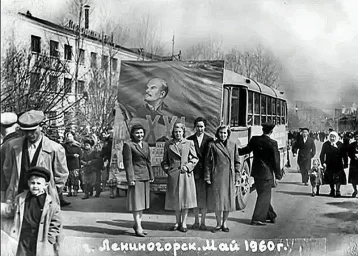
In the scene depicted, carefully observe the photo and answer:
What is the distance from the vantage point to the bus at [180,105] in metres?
3.73

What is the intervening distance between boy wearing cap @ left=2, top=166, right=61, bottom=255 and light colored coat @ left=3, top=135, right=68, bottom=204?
0.07 metres

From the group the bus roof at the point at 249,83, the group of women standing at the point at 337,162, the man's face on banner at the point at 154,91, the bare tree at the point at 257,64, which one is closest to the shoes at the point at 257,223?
the group of women standing at the point at 337,162

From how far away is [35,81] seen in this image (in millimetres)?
3850

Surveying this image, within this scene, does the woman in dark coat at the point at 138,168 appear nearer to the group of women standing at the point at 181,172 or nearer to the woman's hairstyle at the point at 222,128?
the group of women standing at the point at 181,172

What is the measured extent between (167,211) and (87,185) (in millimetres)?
787

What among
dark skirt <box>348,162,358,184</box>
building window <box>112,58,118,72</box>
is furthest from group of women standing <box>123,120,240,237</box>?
dark skirt <box>348,162,358,184</box>

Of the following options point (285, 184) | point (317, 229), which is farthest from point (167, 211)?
point (317, 229)

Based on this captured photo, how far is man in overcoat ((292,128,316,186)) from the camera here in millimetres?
4004

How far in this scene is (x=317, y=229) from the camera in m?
3.96

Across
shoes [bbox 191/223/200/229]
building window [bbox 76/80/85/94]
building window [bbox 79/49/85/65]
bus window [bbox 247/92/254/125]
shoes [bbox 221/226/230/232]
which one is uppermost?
building window [bbox 79/49/85/65]

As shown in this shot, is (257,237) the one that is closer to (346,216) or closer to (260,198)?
(260,198)

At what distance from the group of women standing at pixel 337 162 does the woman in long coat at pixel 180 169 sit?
1302 mm

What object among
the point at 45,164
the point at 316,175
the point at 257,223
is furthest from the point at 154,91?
the point at 316,175

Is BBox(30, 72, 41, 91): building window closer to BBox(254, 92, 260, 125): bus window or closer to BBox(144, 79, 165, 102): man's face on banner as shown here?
BBox(144, 79, 165, 102): man's face on banner
